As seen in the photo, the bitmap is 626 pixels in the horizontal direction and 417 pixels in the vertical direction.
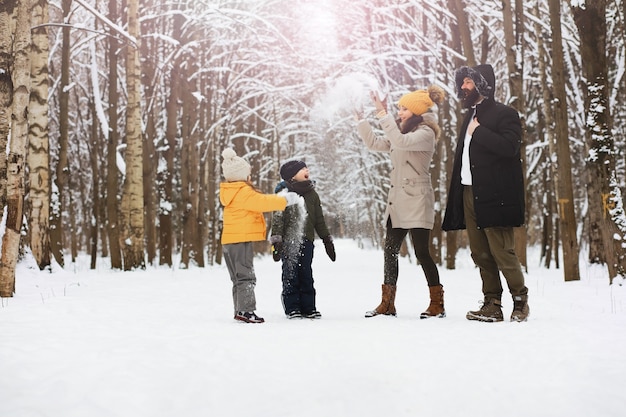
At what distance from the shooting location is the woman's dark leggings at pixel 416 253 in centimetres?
486

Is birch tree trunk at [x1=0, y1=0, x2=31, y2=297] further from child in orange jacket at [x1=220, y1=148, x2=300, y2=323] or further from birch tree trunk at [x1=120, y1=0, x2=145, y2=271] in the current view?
birch tree trunk at [x1=120, y1=0, x2=145, y2=271]

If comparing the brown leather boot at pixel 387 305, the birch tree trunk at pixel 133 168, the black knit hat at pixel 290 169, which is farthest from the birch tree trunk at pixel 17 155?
the birch tree trunk at pixel 133 168

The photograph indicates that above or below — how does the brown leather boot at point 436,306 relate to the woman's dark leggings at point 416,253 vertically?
below

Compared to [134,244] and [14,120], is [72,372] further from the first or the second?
[134,244]

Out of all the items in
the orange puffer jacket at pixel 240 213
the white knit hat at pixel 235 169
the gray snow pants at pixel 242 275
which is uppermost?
the white knit hat at pixel 235 169

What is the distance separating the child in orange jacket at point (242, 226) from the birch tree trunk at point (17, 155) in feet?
7.11

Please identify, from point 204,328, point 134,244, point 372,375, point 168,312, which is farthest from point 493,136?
point 134,244

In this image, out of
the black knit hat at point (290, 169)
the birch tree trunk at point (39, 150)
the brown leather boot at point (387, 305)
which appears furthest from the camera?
the birch tree trunk at point (39, 150)

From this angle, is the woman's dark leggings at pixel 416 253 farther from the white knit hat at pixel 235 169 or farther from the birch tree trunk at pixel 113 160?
the birch tree trunk at pixel 113 160

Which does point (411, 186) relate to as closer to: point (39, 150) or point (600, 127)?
point (600, 127)

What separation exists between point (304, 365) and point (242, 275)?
1.83 meters

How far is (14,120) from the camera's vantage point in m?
5.49

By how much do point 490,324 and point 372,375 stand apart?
1.71 metres

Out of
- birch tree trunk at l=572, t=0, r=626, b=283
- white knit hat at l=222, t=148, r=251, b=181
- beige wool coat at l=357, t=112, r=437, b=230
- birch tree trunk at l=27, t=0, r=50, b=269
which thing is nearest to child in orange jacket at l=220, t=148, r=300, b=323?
white knit hat at l=222, t=148, r=251, b=181
